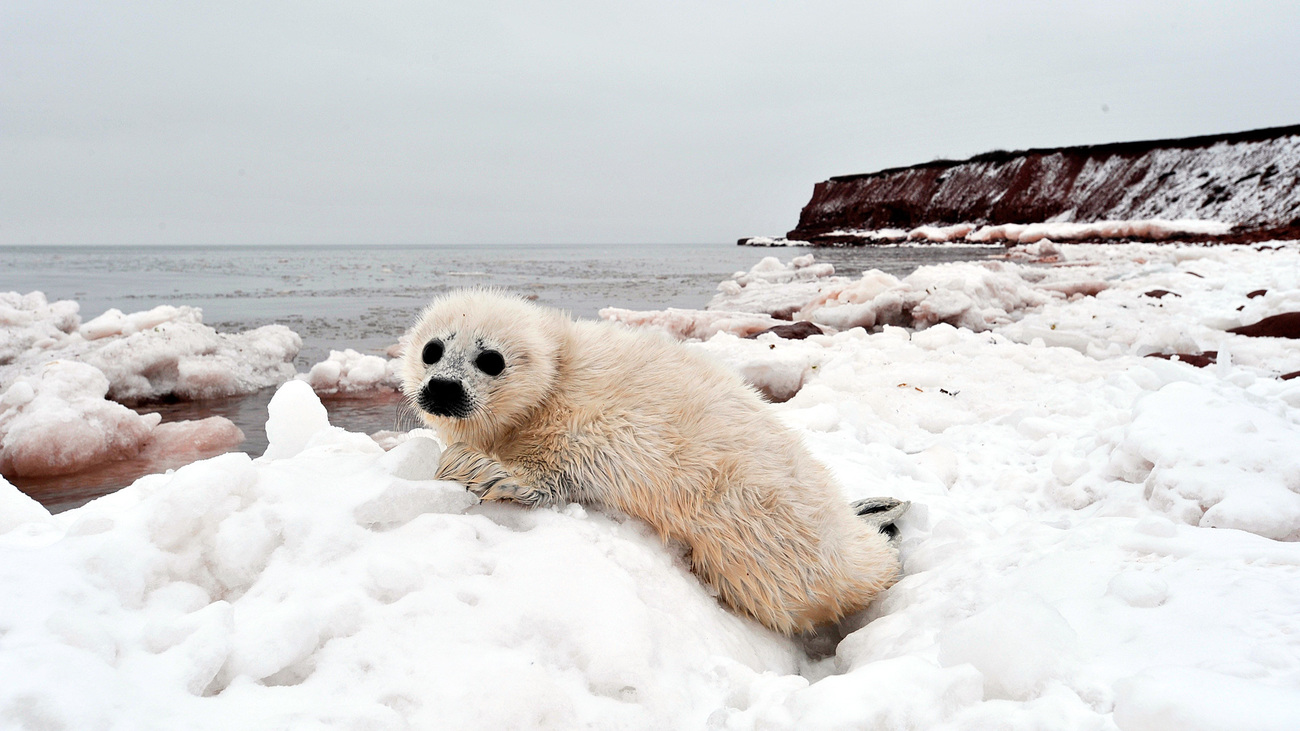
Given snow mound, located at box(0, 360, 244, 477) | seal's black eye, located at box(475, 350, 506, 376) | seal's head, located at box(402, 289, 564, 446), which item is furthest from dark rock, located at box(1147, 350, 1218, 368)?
snow mound, located at box(0, 360, 244, 477)

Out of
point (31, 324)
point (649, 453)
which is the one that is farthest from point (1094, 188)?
point (649, 453)

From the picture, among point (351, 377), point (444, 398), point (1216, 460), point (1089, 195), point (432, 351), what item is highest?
point (1089, 195)

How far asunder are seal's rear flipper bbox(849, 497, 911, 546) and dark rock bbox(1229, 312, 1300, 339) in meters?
4.46

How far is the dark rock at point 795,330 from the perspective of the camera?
679 centimetres

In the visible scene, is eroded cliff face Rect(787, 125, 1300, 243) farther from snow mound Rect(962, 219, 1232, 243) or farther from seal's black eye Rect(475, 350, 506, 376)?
seal's black eye Rect(475, 350, 506, 376)

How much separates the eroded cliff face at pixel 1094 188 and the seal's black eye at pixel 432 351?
1433 inches

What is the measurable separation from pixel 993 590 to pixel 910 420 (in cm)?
248

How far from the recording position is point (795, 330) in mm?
6934

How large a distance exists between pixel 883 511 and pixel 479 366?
1.57 m

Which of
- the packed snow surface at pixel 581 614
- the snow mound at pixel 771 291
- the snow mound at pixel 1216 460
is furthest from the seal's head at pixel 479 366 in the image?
the snow mound at pixel 771 291

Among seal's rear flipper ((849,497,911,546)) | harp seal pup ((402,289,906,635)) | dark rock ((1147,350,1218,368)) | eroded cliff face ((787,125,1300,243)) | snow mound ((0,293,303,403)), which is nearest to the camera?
harp seal pup ((402,289,906,635))

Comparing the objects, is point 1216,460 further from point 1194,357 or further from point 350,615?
point 1194,357

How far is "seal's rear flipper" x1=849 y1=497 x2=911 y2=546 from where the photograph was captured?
248 cm

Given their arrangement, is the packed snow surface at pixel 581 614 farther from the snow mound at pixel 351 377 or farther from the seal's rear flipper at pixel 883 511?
the snow mound at pixel 351 377
